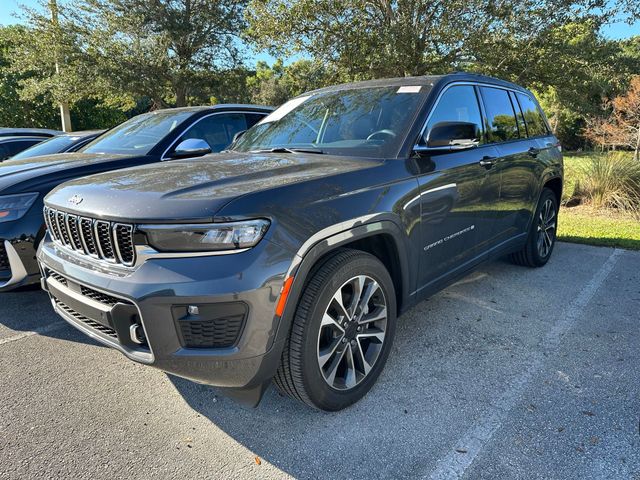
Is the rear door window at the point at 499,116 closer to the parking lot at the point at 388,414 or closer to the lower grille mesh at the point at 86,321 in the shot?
the parking lot at the point at 388,414

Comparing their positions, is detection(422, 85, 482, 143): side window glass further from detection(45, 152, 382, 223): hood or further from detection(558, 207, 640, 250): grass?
detection(558, 207, 640, 250): grass

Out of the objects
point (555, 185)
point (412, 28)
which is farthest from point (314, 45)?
point (555, 185)

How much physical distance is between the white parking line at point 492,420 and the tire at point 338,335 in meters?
0.59

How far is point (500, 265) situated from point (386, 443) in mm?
3356

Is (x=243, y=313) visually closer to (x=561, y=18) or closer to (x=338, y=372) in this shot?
(x=338, y=372)

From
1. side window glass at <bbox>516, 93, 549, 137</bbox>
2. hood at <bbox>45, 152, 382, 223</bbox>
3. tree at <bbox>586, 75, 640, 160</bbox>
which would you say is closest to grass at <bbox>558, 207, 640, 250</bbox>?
side window glass at <bbox>516, 93, 549, 137</bbox>

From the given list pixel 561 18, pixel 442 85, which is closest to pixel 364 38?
pixel 561 18

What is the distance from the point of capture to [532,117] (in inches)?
183

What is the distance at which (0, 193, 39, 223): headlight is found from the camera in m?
3.45

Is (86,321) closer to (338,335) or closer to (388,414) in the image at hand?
(338,335)

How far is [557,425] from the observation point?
2.35 m

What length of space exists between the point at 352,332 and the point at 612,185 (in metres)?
7.89

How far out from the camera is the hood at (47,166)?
3738 millimetres

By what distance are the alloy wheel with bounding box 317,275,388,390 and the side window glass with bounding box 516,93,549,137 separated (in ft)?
9.76
